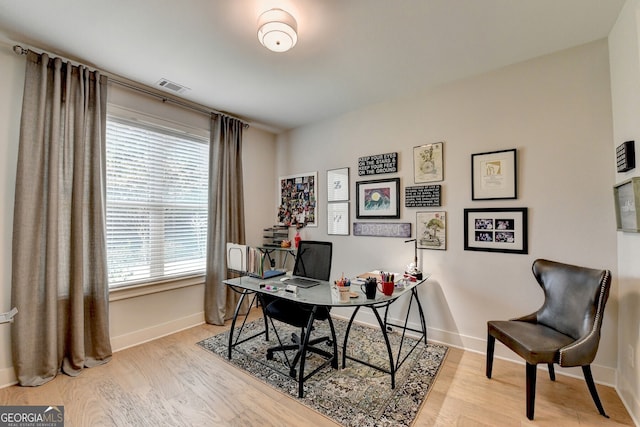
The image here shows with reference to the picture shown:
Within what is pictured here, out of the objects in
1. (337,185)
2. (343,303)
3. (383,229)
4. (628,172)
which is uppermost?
(337,185)

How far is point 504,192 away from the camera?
245 centimetres

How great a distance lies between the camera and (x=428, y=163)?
2.88 m

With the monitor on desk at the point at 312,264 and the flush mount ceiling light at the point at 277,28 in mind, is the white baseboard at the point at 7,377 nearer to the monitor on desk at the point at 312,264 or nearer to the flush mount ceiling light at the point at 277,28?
the monitor on desk at the point at 312,264

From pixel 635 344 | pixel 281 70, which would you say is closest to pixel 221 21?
pixel 281 70

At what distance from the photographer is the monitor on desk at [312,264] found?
2.63 metres

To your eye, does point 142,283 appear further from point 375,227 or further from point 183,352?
point 375,227

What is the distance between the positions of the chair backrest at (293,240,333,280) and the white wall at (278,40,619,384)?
0.81 m

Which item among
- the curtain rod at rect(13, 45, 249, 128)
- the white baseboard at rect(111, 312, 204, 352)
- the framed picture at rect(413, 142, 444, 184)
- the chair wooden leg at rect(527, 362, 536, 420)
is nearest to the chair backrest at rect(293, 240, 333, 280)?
the framed picture at rect(413, 142, 444, 184)

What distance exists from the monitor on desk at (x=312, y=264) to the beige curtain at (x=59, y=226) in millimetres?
1760

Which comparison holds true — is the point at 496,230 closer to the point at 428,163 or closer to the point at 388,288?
the point at 428,163

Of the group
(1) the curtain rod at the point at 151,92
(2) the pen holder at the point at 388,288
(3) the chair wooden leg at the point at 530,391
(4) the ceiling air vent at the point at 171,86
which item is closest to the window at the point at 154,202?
(1) the curtain rod at the point at 151,92

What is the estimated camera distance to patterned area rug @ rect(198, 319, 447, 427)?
71.3 inches

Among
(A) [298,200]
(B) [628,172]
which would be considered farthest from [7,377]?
(B) [628,172]

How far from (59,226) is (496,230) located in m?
3.72
